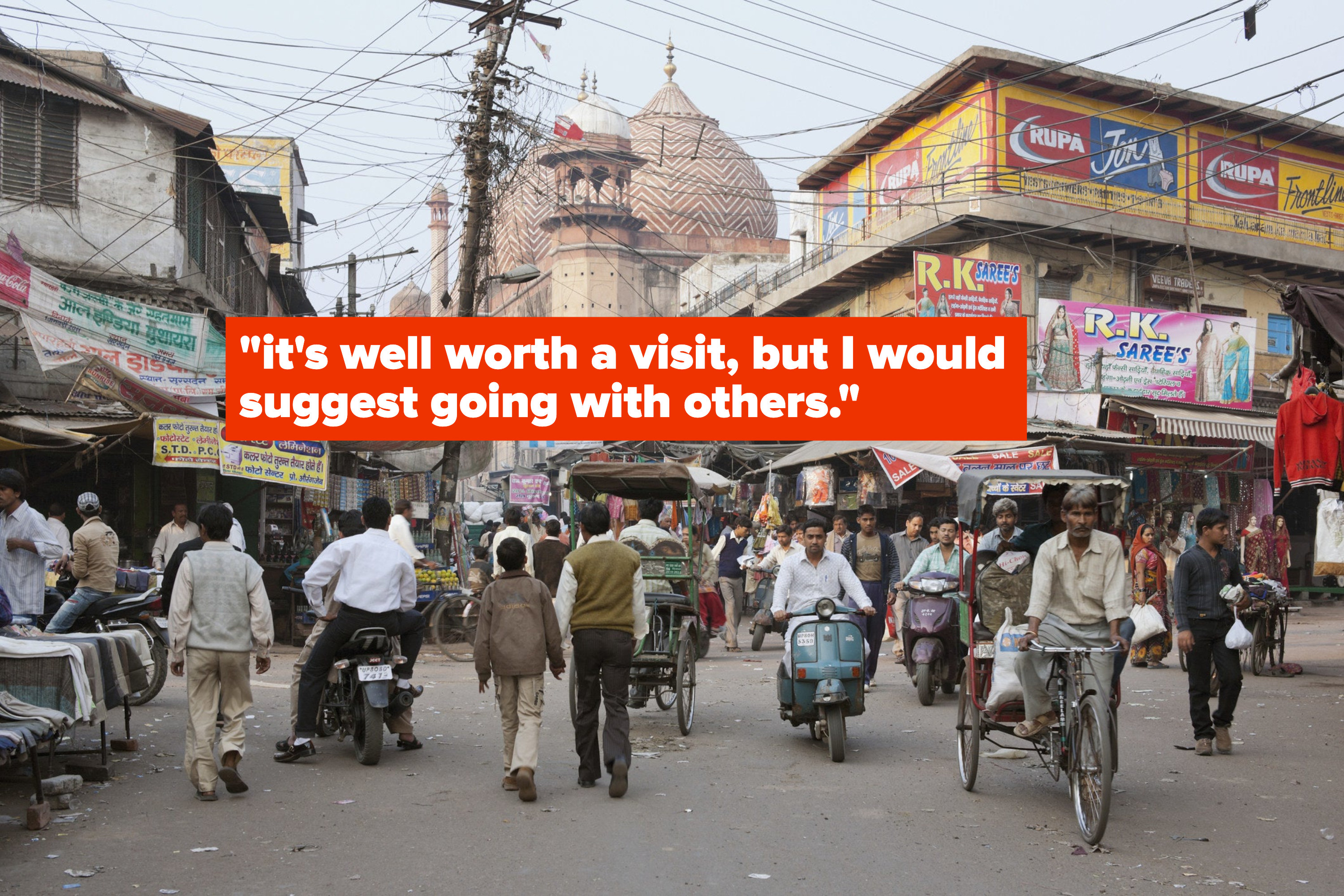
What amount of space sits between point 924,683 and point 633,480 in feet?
11.6

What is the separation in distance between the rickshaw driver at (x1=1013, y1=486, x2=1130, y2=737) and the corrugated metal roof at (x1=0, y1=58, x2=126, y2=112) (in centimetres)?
1568

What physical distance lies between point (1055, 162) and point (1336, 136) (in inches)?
333

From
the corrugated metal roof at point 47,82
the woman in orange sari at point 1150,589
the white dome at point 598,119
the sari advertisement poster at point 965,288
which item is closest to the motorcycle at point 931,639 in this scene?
the woman in orange sari at point 1150,589

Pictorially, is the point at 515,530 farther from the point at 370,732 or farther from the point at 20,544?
the point at 370,732

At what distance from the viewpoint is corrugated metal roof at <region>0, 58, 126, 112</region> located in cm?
1662

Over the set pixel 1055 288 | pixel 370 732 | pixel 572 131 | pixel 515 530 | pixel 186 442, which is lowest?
pixel 370 732

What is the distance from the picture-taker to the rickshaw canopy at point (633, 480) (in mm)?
12008

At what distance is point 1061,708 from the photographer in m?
6.21

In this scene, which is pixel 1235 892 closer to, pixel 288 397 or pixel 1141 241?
pixel 288 397

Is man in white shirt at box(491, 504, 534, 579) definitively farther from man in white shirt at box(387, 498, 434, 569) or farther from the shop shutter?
the shop shutter

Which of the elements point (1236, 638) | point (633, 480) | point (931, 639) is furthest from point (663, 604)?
point (1236, 638)

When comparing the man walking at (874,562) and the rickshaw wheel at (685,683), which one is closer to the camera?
the rickshaw wheel at (685,683)

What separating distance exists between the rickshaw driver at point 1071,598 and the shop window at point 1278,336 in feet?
75.2

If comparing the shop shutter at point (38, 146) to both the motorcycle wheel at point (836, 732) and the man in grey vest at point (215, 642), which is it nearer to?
the man in grey vest at point (215, 642)
